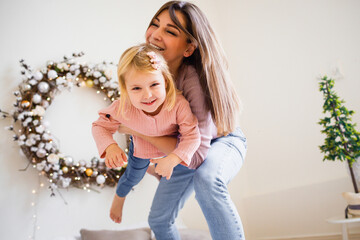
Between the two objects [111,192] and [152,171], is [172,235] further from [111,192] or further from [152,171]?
[111,192]

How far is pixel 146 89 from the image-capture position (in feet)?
4.04

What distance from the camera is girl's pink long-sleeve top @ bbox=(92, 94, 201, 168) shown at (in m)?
1.24

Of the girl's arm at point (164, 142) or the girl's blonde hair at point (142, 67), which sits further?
the girl's arm at point (164, 142)

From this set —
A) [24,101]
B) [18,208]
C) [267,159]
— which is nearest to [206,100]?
[24,101]

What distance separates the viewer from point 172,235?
163cm

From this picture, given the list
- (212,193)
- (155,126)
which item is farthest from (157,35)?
(212,193)

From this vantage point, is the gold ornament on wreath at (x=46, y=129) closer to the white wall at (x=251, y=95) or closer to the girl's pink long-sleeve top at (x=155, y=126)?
the white wall at (x=251, y=95)

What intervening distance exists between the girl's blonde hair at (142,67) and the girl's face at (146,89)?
0.02 metres

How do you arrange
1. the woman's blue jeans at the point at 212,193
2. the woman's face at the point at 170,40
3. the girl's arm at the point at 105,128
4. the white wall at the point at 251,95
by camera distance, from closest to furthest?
the woman's blue jeans at the point at 212,193 → the girl's arm at the point at 105,128 → the woman's face at the point at 170,40 → the white wall at the point at 251,95

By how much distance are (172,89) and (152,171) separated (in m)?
0.69

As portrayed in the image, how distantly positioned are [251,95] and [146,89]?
2.17 m

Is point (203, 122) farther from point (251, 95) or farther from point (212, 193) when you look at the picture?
point (251, 95)

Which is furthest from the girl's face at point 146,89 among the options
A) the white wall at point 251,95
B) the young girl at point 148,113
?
the white wall at point 251,95

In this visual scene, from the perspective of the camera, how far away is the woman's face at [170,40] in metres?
1.47
